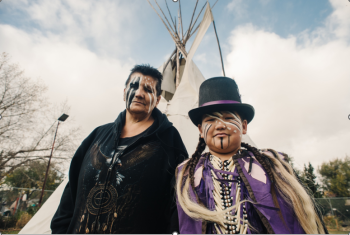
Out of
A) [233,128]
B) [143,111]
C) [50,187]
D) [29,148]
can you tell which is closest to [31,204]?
[29,148]

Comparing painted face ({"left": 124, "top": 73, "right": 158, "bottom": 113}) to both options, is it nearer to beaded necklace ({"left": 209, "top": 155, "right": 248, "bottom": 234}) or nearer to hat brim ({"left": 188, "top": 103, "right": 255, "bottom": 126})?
hat brim ({"left": 188, "top": 103, "right": 255, "bottom": 126})

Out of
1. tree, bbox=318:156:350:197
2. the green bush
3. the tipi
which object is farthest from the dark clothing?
tree, bbox=318:156:350:197

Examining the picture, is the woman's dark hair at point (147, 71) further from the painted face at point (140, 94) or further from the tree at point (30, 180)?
the tree at point (30, 180)

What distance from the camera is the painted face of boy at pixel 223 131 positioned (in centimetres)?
136

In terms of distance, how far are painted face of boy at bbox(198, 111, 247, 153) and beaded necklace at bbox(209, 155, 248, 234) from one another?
109 millimetres

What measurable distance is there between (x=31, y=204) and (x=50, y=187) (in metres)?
10.5

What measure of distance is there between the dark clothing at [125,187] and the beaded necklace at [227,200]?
370mm

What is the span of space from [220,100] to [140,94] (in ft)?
2.51

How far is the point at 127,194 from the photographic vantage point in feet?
4.31

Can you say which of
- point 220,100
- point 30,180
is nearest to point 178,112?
point 220,100

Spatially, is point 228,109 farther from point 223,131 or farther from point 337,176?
point 337,176

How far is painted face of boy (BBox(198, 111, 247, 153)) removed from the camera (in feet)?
4.47

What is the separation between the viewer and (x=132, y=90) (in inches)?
70.6

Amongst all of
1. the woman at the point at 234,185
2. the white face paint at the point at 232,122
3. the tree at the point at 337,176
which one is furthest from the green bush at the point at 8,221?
the tree at the point at 337,176
